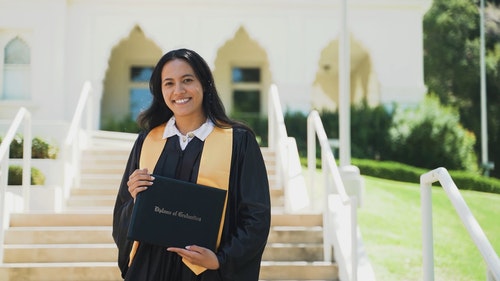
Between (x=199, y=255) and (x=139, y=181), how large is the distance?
15.5 inches

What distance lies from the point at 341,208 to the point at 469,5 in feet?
88.6

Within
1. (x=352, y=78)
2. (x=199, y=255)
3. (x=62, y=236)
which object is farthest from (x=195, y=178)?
(x=352, y=78)

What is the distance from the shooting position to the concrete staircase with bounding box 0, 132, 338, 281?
560 cm

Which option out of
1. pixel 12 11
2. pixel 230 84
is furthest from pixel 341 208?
pixel 230 84

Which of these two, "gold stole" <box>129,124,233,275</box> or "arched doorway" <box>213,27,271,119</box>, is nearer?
"gold stole" <box>129,124,233,275</box>

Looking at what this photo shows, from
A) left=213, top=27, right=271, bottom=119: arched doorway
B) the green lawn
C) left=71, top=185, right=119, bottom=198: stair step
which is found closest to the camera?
the green lawn

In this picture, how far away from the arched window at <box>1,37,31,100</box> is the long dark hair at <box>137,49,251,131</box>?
1316cm

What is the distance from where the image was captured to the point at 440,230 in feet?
26.8

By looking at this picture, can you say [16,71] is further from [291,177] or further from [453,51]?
[453,51]

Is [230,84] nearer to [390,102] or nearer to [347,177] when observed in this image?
[390,102]

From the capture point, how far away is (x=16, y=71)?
15.2m

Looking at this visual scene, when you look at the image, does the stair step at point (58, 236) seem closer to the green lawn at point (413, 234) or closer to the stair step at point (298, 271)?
the stair step at point (298, 271)

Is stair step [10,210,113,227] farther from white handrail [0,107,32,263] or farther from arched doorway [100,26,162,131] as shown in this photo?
arched doorway [100,26,162,131]

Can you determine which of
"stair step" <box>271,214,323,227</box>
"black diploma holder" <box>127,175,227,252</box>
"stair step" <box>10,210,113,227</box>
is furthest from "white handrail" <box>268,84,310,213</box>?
"black diploma holder" <box>127,175,227,252</box>
